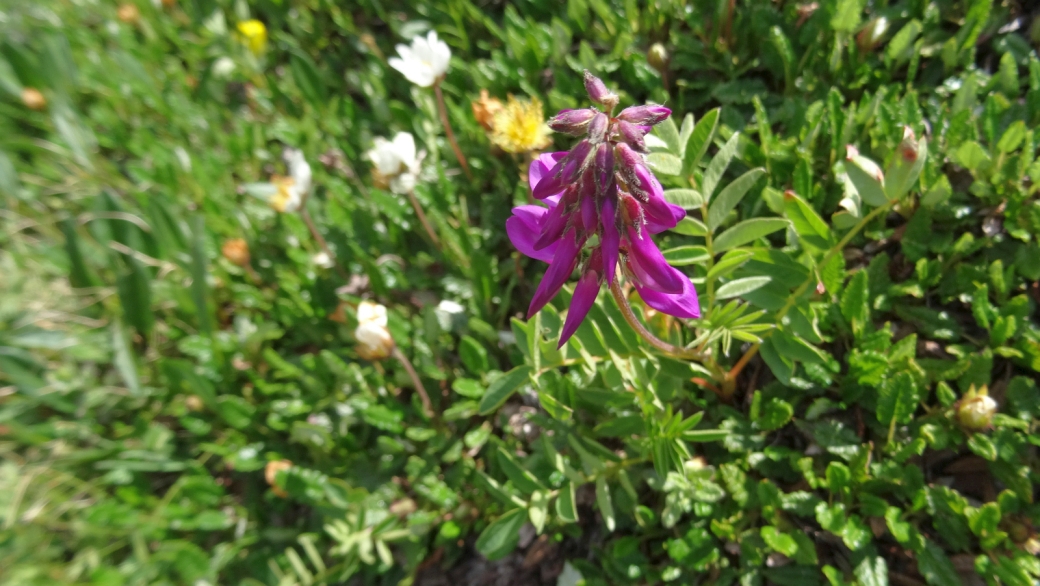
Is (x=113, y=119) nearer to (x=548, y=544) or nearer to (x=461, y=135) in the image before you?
(x=461, y=135)

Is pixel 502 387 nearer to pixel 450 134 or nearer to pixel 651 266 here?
pixel 651 266

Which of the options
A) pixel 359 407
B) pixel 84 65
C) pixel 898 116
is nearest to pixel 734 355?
pixel 898 116

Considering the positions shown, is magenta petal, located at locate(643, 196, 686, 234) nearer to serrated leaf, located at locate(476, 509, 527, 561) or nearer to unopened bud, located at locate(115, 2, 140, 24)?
serrated leaf, located at locate(476, 509, 527, 561)

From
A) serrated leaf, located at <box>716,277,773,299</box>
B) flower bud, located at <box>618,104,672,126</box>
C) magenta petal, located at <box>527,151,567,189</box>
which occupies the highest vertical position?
magenta petal, located at <box>527,151,567,189</box>

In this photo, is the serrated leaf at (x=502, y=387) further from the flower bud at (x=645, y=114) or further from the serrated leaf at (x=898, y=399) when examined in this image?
the serrated leaf at (x=898, y=399)

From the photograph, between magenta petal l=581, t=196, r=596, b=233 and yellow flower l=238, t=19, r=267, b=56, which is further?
yellow flower l=238, t=19, r=267, b=56

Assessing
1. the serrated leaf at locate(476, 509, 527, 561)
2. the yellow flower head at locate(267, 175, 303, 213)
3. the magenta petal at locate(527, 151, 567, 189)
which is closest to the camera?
the magenta petal at locate(527, 151, 567, 189)

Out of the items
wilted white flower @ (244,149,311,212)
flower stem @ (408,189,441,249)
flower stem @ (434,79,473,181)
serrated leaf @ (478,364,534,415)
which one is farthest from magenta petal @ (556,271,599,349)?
wilted white flower @ (244,149,311,212)
